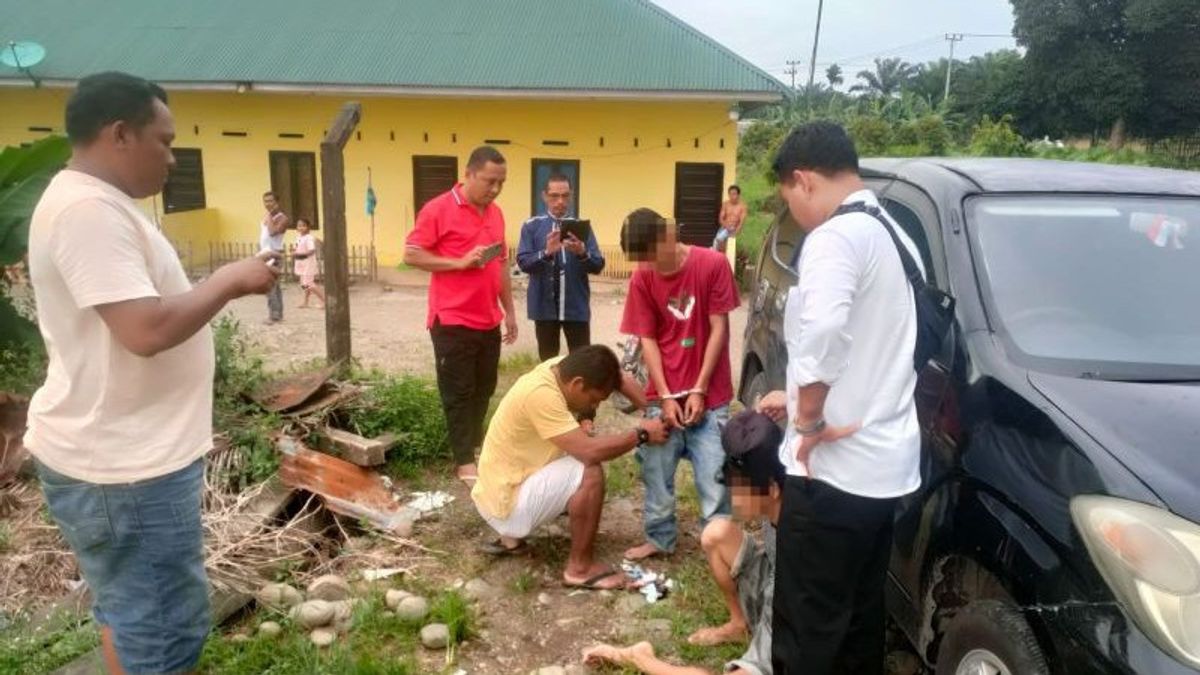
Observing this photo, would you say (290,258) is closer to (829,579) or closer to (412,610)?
(412,610)

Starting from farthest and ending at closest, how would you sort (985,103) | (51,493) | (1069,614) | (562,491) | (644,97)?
1. (985,103)
2. (644,97)
3. (562,491)
4. (51,493)
5. (1069,614)

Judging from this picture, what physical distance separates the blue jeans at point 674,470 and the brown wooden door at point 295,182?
12.3 metres

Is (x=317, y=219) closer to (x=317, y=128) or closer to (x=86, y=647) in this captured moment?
(x=317, y=128)

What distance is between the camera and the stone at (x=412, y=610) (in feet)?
11.1

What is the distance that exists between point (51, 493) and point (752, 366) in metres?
3.58

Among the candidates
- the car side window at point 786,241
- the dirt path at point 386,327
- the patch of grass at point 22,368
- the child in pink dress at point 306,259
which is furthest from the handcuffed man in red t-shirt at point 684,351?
the child in pink dress at point 306,259

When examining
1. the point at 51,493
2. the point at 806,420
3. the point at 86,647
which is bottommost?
the point at 86,647

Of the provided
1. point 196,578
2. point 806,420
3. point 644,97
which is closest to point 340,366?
point 196,578

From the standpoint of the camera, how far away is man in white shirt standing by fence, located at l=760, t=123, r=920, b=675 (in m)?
2.23

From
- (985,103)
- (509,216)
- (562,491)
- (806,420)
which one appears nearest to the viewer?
(806,420)

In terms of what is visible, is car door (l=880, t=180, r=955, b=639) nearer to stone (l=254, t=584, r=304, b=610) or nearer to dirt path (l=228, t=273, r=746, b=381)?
stone (l=254, t=584, r=304, b=610)

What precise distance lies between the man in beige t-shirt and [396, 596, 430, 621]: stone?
3.70 ft

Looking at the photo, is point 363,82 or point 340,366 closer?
point 340,366

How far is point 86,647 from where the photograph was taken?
120 inches
